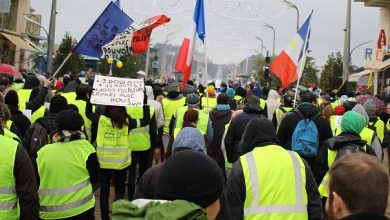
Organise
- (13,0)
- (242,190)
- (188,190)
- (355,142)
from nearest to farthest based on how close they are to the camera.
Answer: (188,190), (242,190), (355,142), (13,0)

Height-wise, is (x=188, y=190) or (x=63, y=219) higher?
(x=188, y=190)

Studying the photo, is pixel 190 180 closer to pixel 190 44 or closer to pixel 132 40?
pixel 190 44

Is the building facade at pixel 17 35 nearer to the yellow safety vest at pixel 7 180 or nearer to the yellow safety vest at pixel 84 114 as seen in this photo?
the yellow safety vest at pixel 84 114

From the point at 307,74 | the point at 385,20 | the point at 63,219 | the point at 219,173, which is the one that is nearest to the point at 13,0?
the point at 307,74

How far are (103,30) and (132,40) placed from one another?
568 millimetres

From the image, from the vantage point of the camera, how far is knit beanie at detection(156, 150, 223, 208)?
257cm

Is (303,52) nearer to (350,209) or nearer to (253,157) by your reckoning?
(253,157)

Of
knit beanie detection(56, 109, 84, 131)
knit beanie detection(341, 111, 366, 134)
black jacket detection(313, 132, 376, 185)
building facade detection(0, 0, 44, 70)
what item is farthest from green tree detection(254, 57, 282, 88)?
knit beanie detection(56, 109, 84, 131)

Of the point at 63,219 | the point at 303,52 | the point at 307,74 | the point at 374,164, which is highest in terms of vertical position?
the point at 307,74

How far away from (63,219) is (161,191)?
2.94m

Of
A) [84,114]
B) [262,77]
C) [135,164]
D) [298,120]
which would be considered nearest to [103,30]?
[84,114]

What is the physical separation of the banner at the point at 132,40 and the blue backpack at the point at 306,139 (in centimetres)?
437

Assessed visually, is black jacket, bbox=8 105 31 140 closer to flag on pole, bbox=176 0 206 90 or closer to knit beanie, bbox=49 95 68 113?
knit beanie, bbox=49 95 68 113

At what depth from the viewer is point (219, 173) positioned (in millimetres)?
2721
